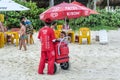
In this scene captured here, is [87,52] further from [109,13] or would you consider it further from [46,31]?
[109,13]

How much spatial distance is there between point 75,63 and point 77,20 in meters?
13.6

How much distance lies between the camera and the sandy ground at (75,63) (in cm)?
1088

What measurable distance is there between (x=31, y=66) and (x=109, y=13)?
54.1 ft

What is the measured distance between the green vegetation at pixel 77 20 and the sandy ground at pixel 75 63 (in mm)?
7078

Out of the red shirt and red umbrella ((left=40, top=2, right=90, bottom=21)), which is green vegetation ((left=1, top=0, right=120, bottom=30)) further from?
the red shirt

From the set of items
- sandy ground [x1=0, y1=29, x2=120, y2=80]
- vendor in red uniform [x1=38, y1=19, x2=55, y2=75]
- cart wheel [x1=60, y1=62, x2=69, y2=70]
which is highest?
vendor in red uniform [x1=38, y1=19, x2=55, y2=75]

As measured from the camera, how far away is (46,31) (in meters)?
11.0

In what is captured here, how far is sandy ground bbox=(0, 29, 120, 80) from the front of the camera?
10.9m

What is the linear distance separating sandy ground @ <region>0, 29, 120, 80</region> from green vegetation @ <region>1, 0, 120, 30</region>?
7.08 metres

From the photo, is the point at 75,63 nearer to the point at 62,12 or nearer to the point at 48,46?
the point at 62,12

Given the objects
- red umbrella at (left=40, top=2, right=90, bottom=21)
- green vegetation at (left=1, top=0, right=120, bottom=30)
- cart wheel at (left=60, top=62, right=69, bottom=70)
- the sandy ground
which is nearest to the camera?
the sandy ground

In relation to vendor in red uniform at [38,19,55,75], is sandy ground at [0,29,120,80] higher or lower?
lower

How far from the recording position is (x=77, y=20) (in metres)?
26.4

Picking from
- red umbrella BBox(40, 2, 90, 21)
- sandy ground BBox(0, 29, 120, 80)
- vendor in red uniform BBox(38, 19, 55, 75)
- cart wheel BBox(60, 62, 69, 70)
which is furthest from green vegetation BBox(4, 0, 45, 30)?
vendor in red uniform BBox(38, 19, 55, 75)
